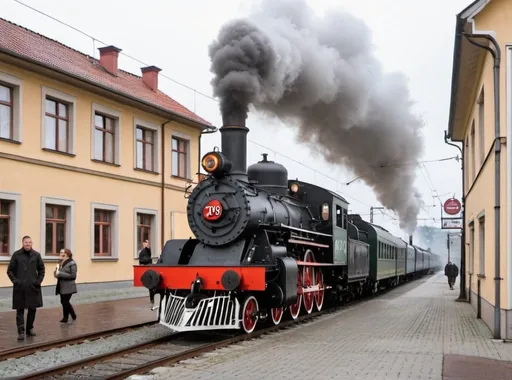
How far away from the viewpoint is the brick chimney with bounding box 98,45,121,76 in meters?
22.3

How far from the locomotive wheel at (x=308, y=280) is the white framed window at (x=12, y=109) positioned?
8.10 m

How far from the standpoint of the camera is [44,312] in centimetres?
1399

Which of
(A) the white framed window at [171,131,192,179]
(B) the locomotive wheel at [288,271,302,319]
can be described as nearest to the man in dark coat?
(B) the locomotive wheel at [288,271,302,319]

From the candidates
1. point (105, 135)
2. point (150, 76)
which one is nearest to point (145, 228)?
point (105, 135)

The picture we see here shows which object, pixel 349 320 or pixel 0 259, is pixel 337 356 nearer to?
pixel 349 320

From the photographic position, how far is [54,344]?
927cm

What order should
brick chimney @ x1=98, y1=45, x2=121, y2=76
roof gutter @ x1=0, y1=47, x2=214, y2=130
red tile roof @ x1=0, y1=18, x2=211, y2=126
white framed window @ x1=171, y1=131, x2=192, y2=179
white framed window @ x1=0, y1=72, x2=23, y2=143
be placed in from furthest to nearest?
1. white framed window @ x1=171, y1=131, x2=192, y2=179
2. brick chimney @ x1=98, y1=45, x2=121, y2=76
3. red tile roof @ x1=0, y1=18, x2=211, y2=126
4. white framed window @ x1=0, y1=72, x2=23, y2=143
5. roof gutter @ x1=0, y1=47, x2=214, y2=130

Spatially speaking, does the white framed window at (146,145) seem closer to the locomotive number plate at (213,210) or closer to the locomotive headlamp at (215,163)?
the locomotive number plate at (213,210)

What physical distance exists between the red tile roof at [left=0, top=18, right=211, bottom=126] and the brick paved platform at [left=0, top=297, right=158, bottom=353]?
6.26m

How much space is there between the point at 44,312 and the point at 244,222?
237 inches

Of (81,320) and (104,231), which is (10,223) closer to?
(104,231)

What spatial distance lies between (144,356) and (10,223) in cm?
862

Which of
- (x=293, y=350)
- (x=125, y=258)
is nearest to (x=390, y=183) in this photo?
(x=125, y=258)

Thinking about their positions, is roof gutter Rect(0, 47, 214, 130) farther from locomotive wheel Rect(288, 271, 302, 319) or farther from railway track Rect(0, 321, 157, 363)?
locomotive wheel Rect(288, 271, 302, 319)
